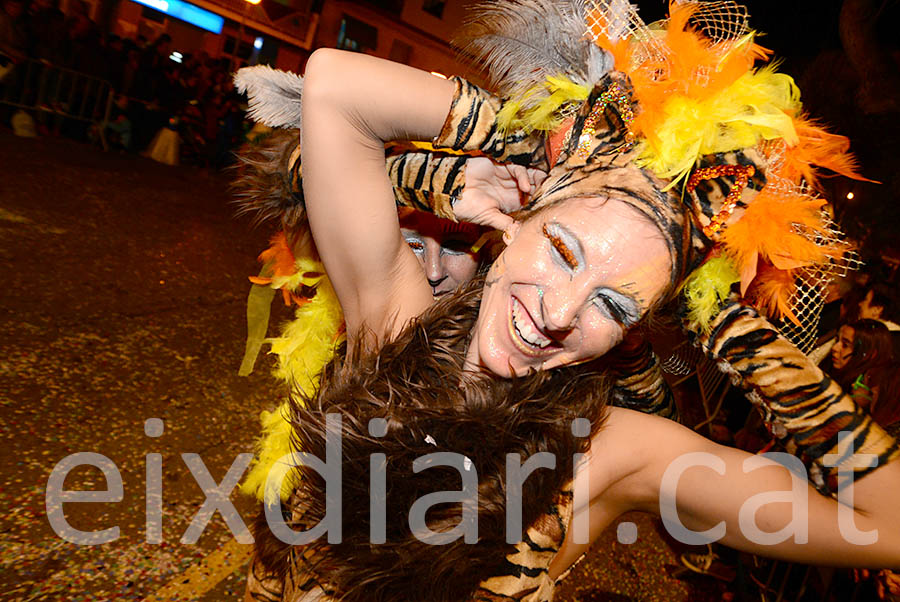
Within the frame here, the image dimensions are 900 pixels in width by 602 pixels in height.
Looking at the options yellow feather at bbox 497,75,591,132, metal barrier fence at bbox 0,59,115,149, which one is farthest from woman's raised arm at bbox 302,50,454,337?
metal barrier fence at bbox 0,59,115,149

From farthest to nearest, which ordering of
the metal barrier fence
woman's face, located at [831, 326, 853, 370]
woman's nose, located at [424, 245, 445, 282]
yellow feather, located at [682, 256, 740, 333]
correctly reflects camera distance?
the metal barrier fence → woman's face, located at [831, 326, 853, 370] → woman's nose, located at [424, 245, 445, 282] → yellow feather, located at [682, 256, 740, 333]

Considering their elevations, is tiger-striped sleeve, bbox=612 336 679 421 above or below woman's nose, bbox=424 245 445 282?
below

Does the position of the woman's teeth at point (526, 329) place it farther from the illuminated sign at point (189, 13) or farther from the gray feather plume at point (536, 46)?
the illuminated sign at point (189, 13)

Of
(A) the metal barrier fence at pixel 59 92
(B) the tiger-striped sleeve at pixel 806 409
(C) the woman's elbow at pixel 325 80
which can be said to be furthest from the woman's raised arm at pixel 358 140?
(A) the metal barrier fence at pixel 59 92

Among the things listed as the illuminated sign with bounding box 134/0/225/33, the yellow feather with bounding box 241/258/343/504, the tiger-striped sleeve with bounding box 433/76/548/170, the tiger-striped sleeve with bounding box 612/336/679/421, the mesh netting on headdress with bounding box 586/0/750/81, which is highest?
the illuminated sign with bounding box 134/0/225/33

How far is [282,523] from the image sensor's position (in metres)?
1.39

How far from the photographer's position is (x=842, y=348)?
3.04m

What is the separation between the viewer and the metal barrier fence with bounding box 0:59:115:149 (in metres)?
6.77

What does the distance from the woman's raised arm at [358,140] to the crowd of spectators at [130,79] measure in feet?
24.9

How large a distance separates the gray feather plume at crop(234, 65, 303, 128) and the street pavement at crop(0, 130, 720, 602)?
0.37 m

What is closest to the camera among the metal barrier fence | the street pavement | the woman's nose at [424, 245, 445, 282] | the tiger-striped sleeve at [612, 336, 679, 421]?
the tiger-striped sleeve at [612, 336, 679, 421]

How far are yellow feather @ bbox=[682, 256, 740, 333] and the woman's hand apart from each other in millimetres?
420

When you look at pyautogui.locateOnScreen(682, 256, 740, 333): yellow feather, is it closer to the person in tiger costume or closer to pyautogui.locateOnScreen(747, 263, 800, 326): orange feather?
the person in tiger costume

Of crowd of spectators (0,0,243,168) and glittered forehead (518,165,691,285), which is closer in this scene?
glittered forehead (518,165,691,285)
